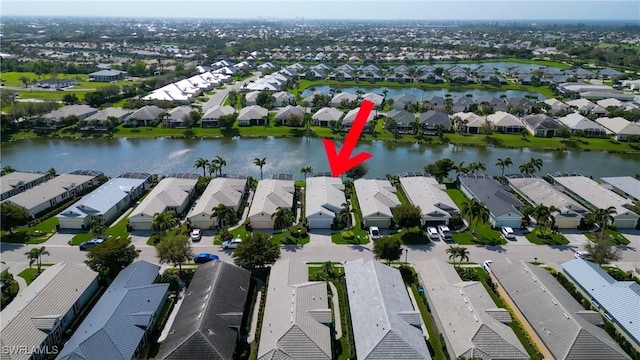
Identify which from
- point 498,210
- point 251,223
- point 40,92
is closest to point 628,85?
point 498,210

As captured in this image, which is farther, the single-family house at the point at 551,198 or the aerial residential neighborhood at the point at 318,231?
the single-family house at the point at 551,198

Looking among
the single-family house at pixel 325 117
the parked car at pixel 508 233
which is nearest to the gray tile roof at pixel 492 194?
the parked car at pixel 508 233

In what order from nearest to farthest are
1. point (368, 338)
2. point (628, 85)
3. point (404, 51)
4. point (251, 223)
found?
point (368, 338) → point (251, 223) → point (628, 85) → point (404, 51)

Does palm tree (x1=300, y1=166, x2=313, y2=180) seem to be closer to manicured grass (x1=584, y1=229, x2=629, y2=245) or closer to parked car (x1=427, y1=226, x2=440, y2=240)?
parked car (x1=427, y1=226, x2=440, y2=240)

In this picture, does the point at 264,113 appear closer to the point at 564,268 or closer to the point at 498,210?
the point at 498,210

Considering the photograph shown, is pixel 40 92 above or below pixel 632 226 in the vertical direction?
above

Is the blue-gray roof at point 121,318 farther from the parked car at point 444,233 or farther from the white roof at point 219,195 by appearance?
the parked car at point 444,233

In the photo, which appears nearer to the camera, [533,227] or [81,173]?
[533,227]
